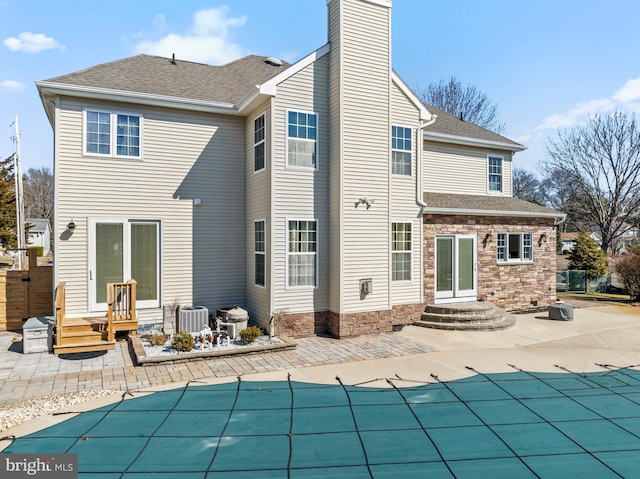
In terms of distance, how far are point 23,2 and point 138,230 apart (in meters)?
5.90

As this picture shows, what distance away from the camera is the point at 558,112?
2906cm

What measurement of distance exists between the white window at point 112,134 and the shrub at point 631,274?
18730 mm

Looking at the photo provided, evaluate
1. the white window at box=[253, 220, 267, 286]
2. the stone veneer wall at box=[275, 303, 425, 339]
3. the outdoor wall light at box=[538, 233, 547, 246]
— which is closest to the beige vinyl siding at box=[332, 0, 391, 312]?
the stone veneer wall at box=[275, 303, 425, 339]

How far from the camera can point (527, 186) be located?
39312mm

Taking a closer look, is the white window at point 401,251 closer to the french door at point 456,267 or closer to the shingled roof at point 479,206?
the shingled roof at point 479,206

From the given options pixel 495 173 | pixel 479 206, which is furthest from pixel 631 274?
pixel 479 206

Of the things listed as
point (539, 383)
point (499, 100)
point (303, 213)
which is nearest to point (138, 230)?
point (303, 213)

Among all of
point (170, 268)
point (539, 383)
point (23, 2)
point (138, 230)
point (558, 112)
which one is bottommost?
point (539, 383)

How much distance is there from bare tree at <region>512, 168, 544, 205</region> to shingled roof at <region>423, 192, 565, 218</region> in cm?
2751

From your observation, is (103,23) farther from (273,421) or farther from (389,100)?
(273,421)

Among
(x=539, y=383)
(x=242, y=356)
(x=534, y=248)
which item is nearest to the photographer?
(x=539, y=383)

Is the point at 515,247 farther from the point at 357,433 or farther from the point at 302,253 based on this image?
the point at 357,433

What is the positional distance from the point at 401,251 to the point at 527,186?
34.2 m

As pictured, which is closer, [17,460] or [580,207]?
[17,460]
